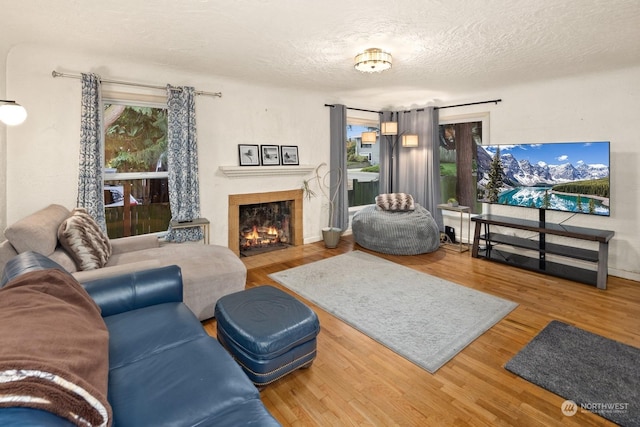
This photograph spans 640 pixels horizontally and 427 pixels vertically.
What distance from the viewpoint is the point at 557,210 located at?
4.12 metres

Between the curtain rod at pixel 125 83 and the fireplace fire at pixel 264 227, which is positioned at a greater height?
the curtain rod at pixel 125 83

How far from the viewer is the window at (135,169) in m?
3.79

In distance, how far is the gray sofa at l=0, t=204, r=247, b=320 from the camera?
215 cm

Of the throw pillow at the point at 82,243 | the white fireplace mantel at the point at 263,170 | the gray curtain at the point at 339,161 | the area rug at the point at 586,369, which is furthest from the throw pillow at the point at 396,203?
the throw pillow at the point at 82,243

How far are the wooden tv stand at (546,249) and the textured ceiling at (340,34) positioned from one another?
1795 mm

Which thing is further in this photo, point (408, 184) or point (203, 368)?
point (408, 184)

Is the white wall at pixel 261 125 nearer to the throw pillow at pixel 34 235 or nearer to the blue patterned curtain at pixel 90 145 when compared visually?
the blue patterned curtain at pixel 90 145

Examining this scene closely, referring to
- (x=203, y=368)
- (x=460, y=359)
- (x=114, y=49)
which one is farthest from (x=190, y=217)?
(x=460, y=359)

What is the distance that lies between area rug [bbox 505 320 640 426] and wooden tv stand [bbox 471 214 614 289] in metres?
1.34

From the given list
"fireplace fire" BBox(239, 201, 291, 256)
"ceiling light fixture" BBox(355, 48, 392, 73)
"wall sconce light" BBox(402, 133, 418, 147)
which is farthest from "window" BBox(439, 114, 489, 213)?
"fireplace fire" BBox(239, 201, 291, 256)

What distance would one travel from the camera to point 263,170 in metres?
4.75

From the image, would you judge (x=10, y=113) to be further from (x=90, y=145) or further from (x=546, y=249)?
(x=546, y=249)

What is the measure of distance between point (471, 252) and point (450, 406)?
3257 mm

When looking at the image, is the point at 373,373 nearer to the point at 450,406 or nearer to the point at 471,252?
the point at 450,406
